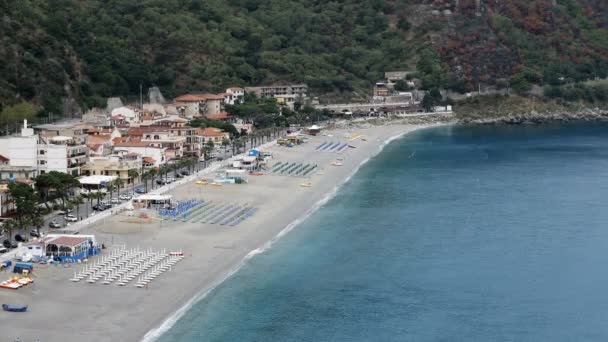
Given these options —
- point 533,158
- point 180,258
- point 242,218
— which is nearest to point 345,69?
point 533,158

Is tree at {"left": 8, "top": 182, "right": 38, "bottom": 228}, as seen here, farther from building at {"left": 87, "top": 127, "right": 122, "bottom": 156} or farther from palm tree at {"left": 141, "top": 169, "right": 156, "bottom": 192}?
building at {"left": 87, "top": 127, "right": 122, "bottom": 156}

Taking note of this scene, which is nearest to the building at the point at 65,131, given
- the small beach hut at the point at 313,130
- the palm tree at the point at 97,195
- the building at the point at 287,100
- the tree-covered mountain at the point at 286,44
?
the tree-covered mountain at the point at 286,44

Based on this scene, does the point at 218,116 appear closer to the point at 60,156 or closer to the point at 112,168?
the point at 112,168

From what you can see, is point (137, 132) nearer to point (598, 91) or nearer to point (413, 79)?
point (413, 79)

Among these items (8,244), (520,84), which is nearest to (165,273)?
(8,244)

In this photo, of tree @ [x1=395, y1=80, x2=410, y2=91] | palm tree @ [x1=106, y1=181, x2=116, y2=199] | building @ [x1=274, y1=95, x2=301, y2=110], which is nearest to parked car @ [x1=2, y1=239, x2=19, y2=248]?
palm tree @ [x1=106, y1=181, x2=116, y2=199]

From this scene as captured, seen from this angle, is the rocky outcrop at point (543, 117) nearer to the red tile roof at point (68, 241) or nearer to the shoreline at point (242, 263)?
the shoreline at point (242, 263)
